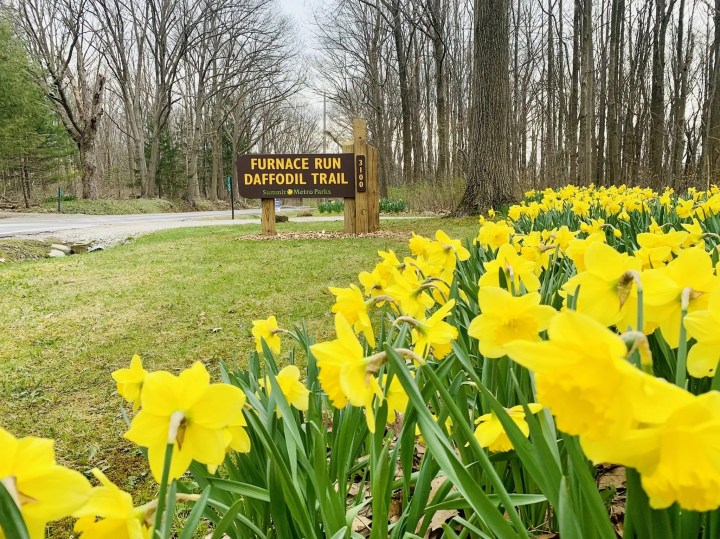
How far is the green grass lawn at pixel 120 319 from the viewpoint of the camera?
2275 millimetres

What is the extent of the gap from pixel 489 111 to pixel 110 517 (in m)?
9.37

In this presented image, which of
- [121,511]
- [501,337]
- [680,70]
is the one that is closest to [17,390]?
[121,511]

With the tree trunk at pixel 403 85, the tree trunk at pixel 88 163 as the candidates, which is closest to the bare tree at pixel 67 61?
the tree trunk at pixel 88 163

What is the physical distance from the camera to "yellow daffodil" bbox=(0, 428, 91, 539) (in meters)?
0.44

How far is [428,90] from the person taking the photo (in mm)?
21594

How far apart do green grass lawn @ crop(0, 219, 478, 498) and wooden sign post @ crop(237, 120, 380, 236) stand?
2370 mm

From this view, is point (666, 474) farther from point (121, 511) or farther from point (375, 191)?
point (375, 191)

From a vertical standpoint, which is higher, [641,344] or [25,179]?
[25,179]

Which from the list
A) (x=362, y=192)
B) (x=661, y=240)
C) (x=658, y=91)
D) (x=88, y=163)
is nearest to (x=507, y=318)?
(x=661, y=240)

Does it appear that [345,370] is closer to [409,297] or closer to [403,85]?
[409,297]

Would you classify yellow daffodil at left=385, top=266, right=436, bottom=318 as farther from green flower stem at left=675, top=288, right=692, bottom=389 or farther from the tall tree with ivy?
the tall tree with ivy

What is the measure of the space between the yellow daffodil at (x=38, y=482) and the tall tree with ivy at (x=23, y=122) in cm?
2267

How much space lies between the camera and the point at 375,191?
962cm

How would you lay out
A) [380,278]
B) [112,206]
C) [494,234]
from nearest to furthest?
[380,278] < [494,234] < [112,206]
